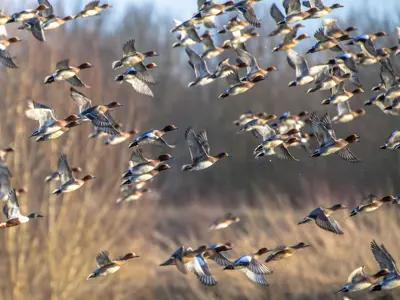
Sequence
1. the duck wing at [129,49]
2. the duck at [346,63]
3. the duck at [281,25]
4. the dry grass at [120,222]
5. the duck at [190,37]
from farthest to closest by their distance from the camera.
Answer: the dry grass at [120,222]
the duck at [281,25]
the duck at [190,37]
the duck at [346,63]
the duck wing at [129,49]

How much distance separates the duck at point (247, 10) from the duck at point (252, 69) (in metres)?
0.35

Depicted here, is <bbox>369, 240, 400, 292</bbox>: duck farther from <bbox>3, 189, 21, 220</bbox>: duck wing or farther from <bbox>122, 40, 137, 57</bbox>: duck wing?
<bbox>3, 189, 21, 220</bbox>: duck wing

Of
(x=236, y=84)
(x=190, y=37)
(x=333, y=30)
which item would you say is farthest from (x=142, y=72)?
(x=333, y=30)

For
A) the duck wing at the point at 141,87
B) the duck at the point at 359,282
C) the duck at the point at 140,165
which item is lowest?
the duck at the point at 359,282

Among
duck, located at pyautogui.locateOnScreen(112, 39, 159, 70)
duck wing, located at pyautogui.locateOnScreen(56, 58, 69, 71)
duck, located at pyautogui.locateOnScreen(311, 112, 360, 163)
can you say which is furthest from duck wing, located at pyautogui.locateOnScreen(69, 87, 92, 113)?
duck, located at pyautogui.locateOnScreen(311, 112, 360, 163)

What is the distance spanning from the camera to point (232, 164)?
68.7ft

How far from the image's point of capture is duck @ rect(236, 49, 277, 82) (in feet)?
22.5

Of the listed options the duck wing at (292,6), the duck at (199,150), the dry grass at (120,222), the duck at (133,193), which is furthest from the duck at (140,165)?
the dry grass at (120,222)

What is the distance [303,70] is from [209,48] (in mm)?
745

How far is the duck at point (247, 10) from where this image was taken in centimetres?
678

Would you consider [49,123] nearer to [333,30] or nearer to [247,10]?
[247,10]

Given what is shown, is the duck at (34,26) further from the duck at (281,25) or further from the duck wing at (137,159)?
the duck at (281,25)

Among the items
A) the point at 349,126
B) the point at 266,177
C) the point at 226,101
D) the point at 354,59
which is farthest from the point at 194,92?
the point at 354,59

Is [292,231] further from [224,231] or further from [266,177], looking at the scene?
[266,177]
